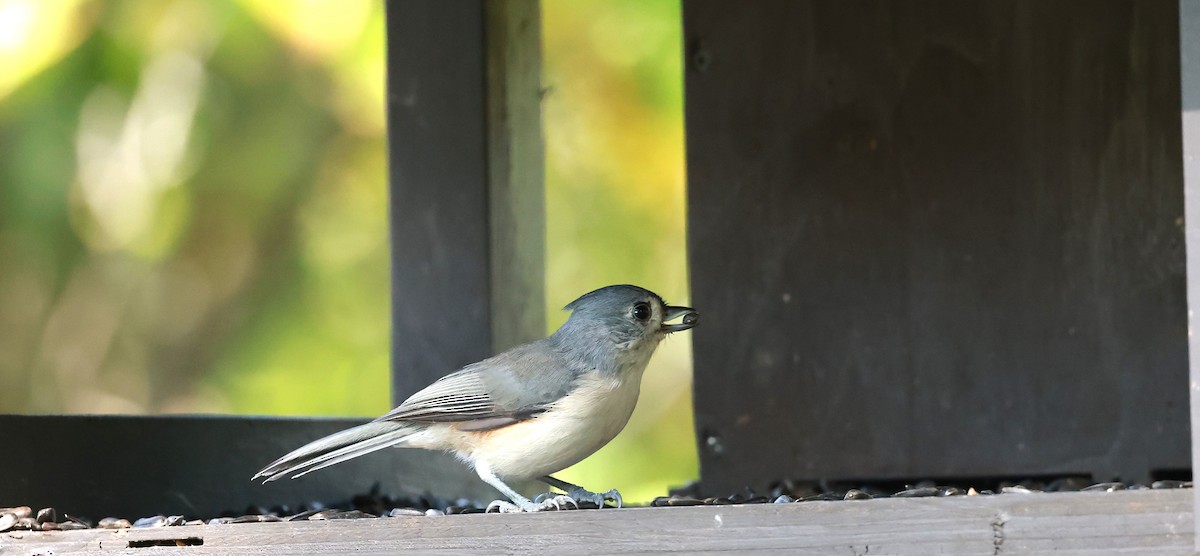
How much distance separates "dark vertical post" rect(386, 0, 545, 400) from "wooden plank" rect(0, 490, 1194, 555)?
71.9 inches

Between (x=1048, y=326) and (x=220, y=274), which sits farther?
(x=220, y=274)

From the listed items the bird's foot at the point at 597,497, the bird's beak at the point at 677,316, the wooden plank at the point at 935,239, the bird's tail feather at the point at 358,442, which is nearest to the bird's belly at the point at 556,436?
the bird's foot at the point at 597,497

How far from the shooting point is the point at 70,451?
441 centimetres

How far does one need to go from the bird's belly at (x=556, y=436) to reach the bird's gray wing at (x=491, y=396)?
38mm

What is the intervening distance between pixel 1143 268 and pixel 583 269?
3982 mm

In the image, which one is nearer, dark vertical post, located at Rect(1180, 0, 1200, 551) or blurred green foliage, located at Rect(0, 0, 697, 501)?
dark vertical post, located at Rect(1180, 0, 1200, 551)

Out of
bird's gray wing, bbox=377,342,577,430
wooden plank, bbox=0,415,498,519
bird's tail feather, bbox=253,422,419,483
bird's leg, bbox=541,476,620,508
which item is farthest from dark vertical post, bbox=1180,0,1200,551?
wooden plank, bbox=0,415,498,519

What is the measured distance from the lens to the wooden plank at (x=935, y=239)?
205 inches

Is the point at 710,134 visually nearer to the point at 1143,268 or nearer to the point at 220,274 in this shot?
the point at 1143,268

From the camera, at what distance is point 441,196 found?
5.10 m

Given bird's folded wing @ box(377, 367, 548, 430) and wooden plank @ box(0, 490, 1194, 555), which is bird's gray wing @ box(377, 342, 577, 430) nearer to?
bird's folded wing @ box(377, 367, 548, 430)

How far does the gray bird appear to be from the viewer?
13.8ft

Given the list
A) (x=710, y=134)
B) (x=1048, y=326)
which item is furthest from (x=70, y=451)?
(x=1048, y=326)

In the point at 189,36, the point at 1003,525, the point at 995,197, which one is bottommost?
the point at 1003,525
